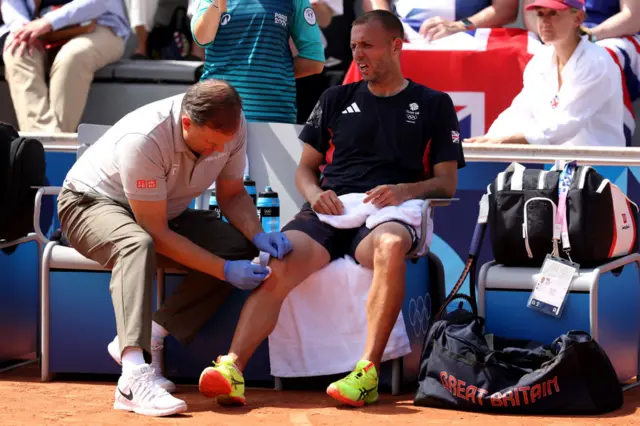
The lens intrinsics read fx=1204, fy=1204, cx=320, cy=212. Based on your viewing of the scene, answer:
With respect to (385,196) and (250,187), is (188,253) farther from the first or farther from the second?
(250,187)

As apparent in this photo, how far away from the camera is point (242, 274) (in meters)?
4.57

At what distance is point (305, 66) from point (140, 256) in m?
1.83

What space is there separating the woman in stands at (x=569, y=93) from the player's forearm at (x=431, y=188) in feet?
3.42

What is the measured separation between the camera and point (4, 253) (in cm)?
537

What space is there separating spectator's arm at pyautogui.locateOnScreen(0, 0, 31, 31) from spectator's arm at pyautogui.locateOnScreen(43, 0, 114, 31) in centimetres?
16

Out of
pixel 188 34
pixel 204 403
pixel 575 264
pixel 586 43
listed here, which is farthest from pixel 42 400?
pixel 188 34

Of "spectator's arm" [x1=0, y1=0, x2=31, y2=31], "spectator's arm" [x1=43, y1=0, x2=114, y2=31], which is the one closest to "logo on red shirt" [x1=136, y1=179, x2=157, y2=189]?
"spectator's arm" [x1=43, y1=0, x2=114, y2=31]

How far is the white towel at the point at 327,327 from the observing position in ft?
15.7

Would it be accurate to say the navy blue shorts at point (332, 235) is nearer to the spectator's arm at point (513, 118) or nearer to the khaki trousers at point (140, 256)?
the khaki trousers at point (140, 256)

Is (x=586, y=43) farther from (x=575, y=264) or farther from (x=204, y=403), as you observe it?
(x=204, y=403)

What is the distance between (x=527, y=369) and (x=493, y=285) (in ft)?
1.78

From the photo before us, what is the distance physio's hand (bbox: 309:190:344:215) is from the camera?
16.1 feet

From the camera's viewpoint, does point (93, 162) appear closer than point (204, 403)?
No

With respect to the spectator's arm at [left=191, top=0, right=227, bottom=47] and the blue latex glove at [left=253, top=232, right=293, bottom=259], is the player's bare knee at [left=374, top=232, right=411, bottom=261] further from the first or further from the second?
the spectator's arm at [left=191, top=0, right=227, bottom=47]
